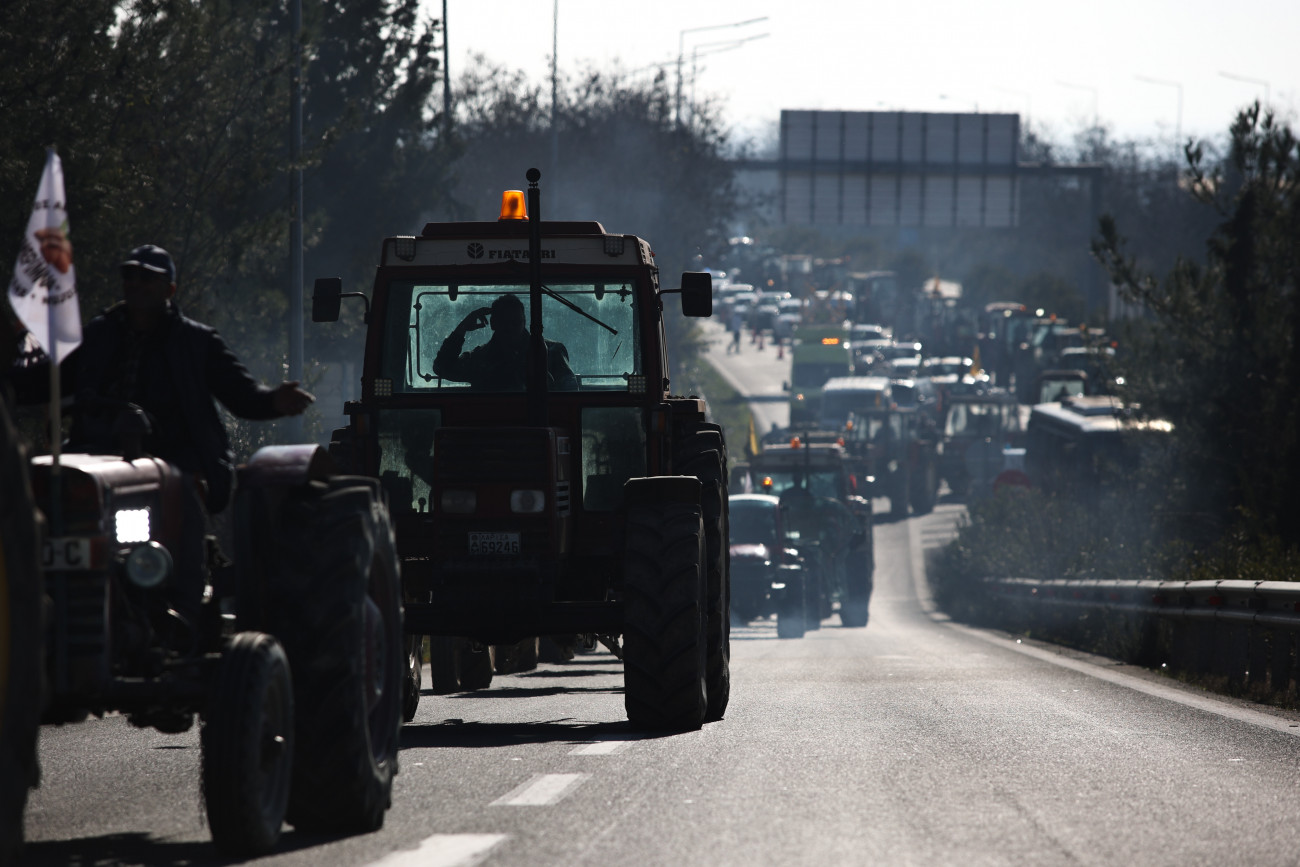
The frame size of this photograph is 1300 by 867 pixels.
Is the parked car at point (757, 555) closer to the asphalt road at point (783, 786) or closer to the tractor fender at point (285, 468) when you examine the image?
the asphalt road at point (783, 786)

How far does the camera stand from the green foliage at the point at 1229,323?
92.3 feet

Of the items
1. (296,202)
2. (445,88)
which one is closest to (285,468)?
(296,202)

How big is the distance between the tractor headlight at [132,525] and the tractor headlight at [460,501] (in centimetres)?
460

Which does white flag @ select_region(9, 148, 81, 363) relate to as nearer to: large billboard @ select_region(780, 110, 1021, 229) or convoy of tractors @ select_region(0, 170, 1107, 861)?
convoy of tractors @ select_region(0, 170, 1107, 861)

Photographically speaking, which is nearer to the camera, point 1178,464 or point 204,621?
point 204,621

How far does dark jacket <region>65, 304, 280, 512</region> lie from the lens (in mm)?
7531

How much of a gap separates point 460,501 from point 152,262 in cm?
427

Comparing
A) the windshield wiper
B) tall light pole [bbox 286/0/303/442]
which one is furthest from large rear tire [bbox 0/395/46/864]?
tall light pole [bbox 286/0/303/442]

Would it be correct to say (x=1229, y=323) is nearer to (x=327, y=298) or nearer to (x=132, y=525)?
(x=327, y=298)

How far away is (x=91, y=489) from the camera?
655cm

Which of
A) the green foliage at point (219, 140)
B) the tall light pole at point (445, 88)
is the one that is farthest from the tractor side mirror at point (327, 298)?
the tall light pole at point (445, 88)

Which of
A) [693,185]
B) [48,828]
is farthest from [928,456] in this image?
[48,828]

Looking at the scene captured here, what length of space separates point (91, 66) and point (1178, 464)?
17.4 meters

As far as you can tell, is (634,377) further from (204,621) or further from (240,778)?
(240,778)
